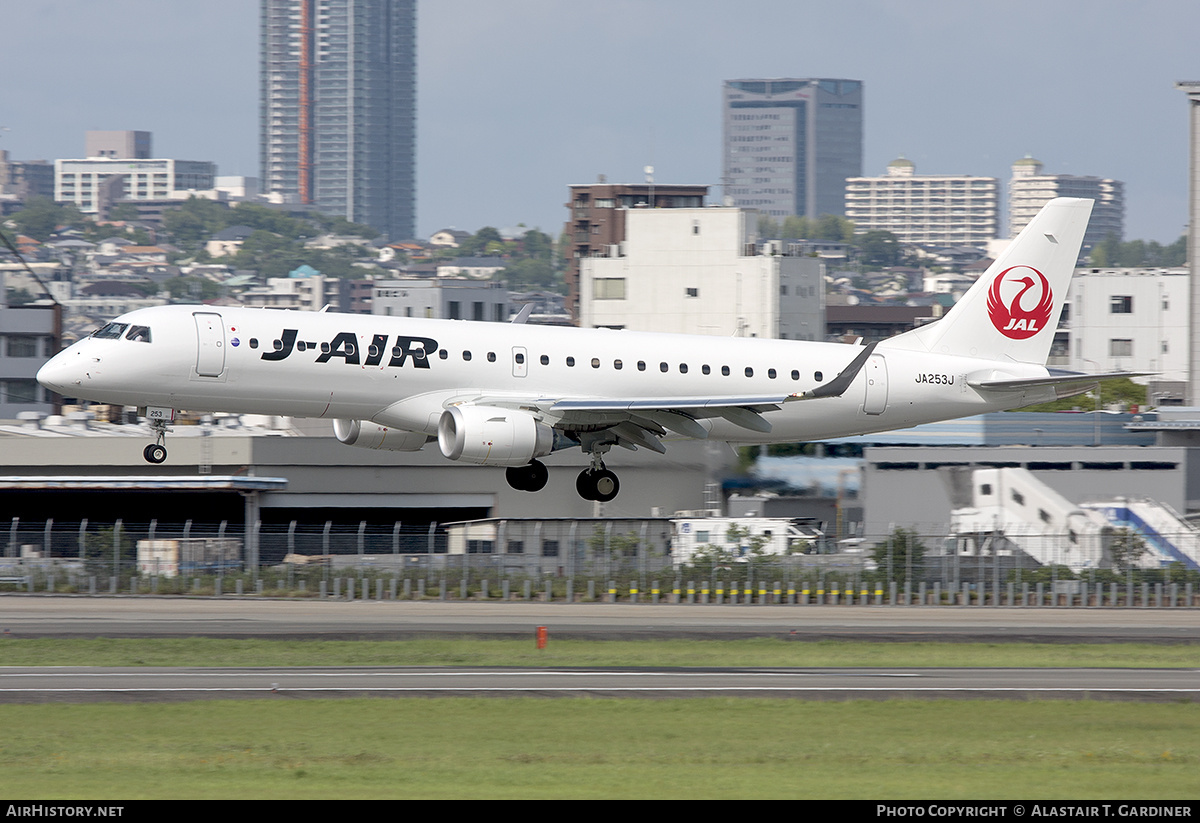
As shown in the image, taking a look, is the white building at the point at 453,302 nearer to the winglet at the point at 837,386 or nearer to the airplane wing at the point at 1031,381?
the airplane wing at the point at 1031,381

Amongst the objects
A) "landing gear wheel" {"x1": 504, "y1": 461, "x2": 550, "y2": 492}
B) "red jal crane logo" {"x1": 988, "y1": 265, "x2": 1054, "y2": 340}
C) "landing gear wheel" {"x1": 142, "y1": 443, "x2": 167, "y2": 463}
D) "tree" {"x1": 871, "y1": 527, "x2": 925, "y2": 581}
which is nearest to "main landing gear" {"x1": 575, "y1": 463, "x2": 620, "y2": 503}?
"landing gear wheel" {"x1": 504, "y1": 461, "x2": 550, "y2": 492}

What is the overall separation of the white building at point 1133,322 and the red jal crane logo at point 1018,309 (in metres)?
102

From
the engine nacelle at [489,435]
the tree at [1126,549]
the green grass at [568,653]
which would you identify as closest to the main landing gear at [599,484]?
the engine nacelle at [489,435]

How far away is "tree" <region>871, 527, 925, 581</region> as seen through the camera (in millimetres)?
62812

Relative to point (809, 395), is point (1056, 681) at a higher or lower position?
lower

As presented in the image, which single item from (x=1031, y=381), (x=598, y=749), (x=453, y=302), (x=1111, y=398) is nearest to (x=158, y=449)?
(x=598, y=749)

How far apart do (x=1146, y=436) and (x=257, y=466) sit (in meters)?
53.0

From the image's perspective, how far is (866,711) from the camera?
32.2 metres

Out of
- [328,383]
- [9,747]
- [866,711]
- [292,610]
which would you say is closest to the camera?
[9,747]

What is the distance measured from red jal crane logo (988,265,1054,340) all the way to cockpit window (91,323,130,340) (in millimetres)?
25590

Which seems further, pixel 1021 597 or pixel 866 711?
pixel 1021 597

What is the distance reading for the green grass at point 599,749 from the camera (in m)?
24.1

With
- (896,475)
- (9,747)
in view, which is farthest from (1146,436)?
(9,747)
